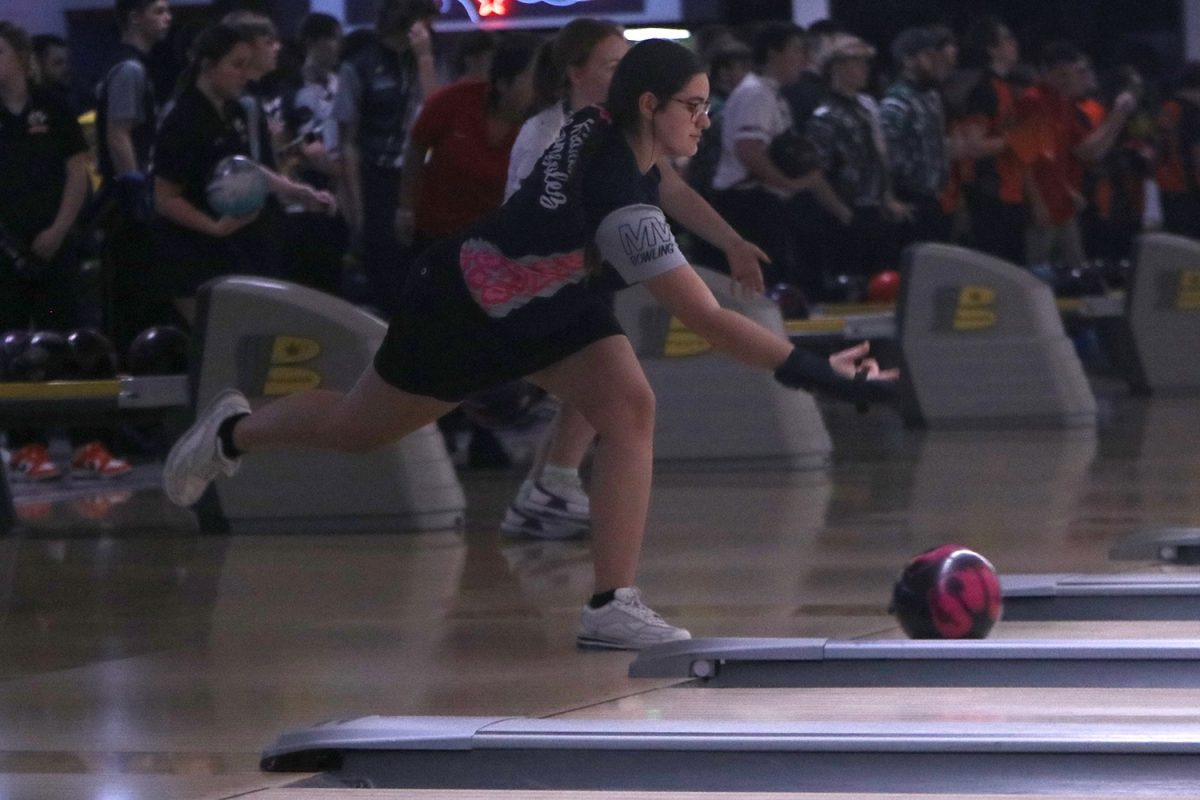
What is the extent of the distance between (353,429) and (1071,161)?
9298 mm

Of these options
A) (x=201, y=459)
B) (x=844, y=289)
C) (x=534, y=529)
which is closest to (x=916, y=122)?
(x=844, y=289)

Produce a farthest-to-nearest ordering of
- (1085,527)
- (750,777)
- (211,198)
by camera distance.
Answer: (211,198), (1085,527), (750,777)

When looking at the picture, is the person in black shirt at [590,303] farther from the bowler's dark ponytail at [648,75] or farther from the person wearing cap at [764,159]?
the person wearing cap at [764,159]

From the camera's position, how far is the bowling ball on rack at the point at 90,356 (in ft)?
25.4

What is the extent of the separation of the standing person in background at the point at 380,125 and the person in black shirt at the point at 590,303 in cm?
473

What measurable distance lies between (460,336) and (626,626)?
71 centimetres

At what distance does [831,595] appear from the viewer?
532 centimetres

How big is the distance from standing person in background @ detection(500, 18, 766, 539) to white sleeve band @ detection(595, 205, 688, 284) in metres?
0.30

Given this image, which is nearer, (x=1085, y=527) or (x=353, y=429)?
(x=353, y=429)

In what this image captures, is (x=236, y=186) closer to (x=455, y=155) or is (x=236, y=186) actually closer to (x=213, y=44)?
(x=213, y=44)

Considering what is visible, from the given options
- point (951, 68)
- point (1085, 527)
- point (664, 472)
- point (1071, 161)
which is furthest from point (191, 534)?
point (1071, 161)

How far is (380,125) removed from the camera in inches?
393

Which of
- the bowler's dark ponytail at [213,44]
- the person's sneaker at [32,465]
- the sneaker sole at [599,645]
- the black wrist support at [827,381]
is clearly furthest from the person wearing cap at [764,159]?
the black wrist support at [827,381]

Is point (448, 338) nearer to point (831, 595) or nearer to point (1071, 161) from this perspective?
point (831, 595)
